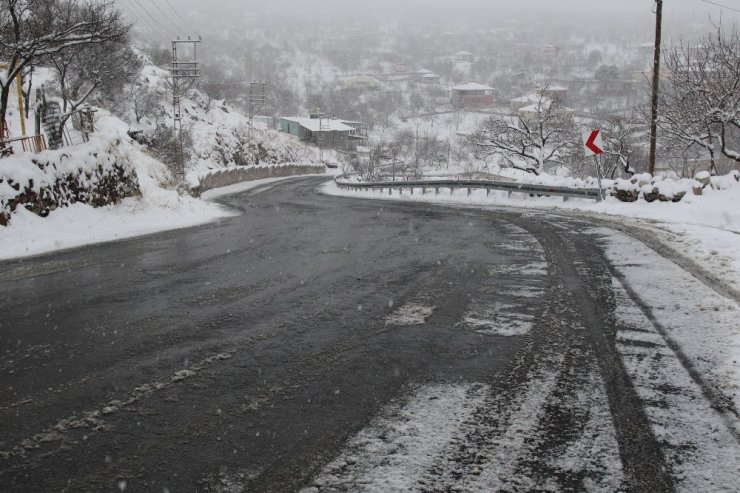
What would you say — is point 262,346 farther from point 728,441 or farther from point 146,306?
point 728,441

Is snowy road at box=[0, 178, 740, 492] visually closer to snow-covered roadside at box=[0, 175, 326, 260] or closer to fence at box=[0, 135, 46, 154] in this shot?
snow-covered roadside at box=[0, 175, 326, 260]

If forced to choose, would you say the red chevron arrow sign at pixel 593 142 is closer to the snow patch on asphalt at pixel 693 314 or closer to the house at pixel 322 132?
the snow patch on asphalt at pixel 693 314

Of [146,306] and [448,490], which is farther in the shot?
[146,306]

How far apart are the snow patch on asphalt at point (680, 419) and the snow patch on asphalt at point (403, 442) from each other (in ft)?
3.77

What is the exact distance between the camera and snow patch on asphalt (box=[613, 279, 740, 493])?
295 cm

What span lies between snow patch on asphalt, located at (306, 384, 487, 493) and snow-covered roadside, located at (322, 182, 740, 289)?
194 inches

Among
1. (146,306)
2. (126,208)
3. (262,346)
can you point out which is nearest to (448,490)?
(262,346)

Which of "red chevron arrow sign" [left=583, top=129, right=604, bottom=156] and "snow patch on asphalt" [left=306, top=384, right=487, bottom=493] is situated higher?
"red chevron arrow sign" [left=583, top=129, right=604, bottom=156]

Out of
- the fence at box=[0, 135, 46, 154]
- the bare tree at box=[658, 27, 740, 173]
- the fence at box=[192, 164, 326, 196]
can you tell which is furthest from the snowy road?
the fence at box=[192, 164, 326, 196]

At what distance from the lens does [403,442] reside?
3295 millimetres

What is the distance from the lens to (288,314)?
19.8ft

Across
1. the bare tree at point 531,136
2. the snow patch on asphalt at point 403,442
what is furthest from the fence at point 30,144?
the bare tree at point 531,136

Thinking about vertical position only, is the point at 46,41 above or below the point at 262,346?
above

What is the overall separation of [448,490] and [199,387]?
2.11 metres
